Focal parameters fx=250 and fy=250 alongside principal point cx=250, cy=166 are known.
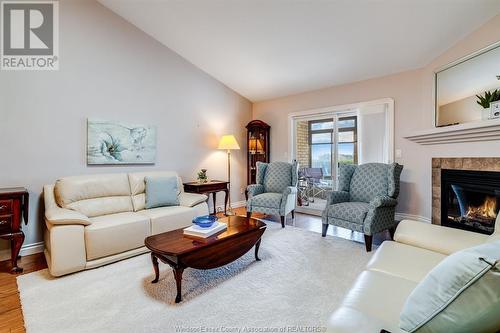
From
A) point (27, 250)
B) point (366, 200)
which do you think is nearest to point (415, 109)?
point (366, 200)

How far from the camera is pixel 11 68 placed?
2.84 meters

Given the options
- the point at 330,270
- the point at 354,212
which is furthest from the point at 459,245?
the point at 354,212

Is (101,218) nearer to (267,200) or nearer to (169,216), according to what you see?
(169,216)

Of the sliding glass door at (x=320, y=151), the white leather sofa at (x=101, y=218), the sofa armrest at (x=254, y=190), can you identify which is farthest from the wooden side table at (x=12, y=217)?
the sliding glass door at (x=320, y=151)

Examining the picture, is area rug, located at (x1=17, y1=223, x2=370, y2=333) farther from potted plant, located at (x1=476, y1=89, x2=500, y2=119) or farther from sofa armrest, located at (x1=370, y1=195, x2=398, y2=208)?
potted plant, located at (x1=476, y1=89, x2=500, y2=119)

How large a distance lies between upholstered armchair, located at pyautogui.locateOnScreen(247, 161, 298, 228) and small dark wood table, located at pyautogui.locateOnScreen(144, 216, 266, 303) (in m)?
1.35

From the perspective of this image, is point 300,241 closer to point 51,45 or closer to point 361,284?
point 361,284

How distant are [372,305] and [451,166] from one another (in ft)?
9.49

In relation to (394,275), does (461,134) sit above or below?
above

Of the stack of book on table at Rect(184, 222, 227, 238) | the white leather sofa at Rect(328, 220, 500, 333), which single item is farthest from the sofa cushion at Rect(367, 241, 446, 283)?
the stack of book on table at Rect(184, 222, 227, 238)

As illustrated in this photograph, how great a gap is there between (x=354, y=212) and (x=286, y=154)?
2384mm

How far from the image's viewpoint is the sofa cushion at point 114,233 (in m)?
2.46

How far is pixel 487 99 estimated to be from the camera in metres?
2.63

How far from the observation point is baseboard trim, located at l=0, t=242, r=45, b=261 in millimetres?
2779
